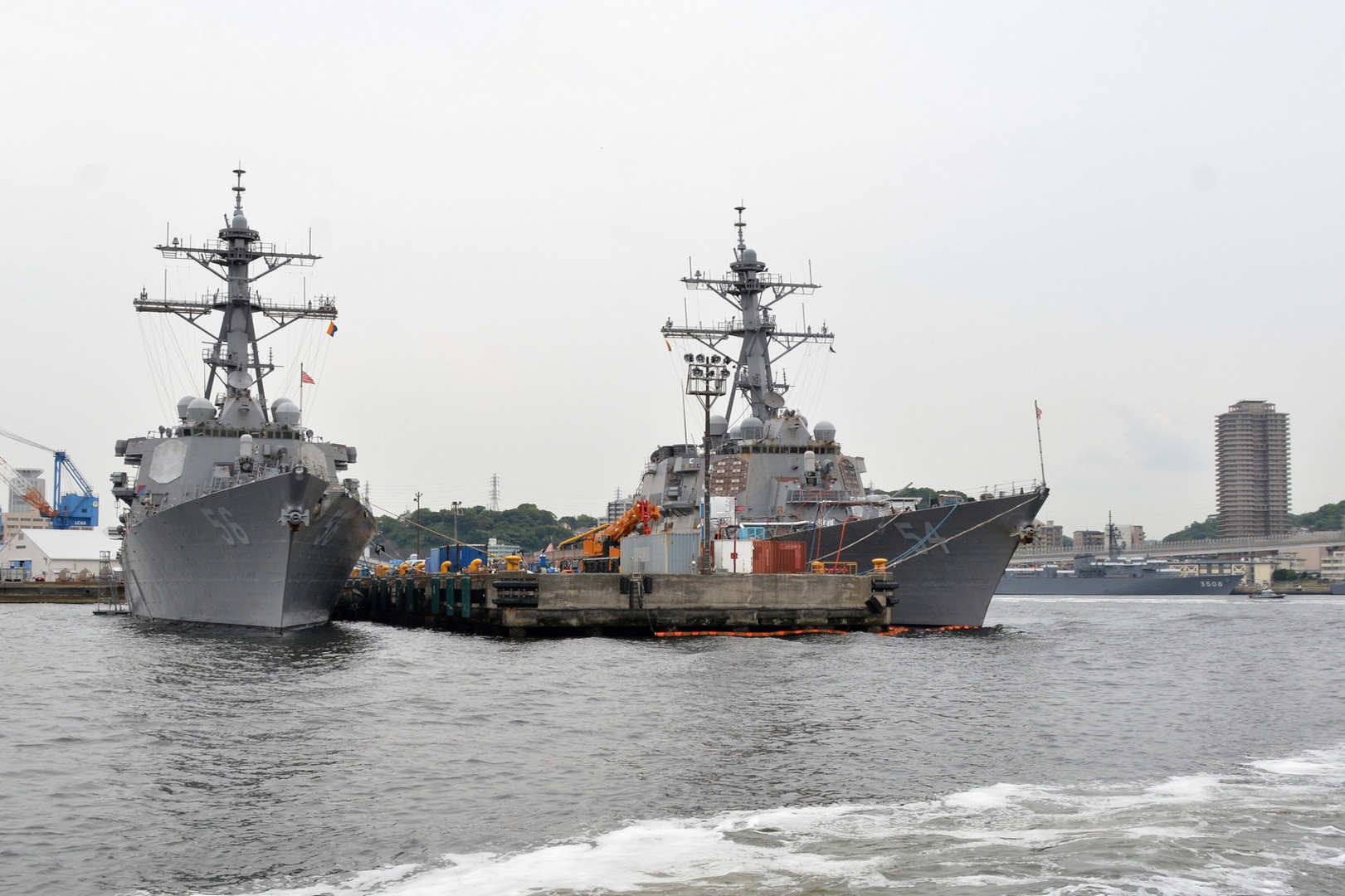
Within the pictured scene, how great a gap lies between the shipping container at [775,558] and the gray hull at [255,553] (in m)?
11.8

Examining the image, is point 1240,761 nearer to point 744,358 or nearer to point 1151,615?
point 744,358

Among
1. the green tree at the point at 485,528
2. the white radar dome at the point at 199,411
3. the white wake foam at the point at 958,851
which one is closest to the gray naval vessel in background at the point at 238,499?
the white radar dome at the point at 199,411

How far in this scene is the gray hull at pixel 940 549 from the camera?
1364 inches

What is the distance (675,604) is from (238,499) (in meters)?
11.7

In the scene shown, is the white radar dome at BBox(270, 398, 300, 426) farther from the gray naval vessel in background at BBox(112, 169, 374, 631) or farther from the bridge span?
the bridge span

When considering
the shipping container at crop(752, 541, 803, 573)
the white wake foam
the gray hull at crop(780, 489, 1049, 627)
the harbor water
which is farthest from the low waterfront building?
the white wake foam

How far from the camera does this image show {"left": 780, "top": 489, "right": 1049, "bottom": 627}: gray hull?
114 ft

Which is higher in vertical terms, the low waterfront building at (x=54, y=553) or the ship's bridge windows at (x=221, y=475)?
the ship's bridge windows at (x=221, y=475)

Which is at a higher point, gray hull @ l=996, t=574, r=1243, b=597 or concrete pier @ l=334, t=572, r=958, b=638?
concrete pier @ l=334, t=572, r=958, b=638

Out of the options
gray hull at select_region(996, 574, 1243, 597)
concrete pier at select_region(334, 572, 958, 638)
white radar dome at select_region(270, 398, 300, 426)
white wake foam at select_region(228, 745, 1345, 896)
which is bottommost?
gray hull at select_region(996, 574, 1243, 597)

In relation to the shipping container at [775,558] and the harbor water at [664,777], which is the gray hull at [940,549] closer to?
the shipping container at [775,558]

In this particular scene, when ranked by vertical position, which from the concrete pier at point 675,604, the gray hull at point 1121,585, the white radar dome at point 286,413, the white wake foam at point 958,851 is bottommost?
the gray hull at point 1121,585

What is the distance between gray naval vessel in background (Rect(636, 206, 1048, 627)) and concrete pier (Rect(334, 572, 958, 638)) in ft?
6.86

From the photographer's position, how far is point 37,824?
10867 mm
